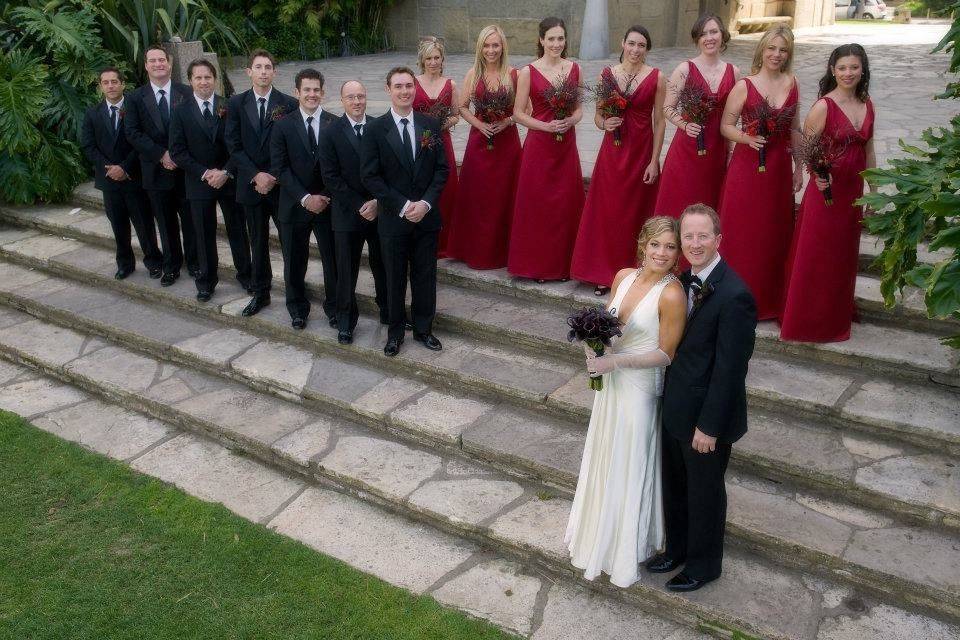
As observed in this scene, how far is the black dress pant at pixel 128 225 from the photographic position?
870 cm

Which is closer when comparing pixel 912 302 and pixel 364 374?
pixel 912 302

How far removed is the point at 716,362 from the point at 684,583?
1364mm

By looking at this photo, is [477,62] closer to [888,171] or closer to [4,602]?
[888,171]

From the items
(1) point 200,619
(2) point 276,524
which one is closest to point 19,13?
(2) point 276,524

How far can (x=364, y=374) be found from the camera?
7.10 metres

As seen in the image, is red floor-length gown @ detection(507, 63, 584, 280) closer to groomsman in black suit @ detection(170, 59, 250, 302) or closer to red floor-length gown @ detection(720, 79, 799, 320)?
red floor-length gown @ detection(720, 79, 799, 320)

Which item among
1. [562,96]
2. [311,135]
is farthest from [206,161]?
[562,96]

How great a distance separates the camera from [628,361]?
14.4 feet

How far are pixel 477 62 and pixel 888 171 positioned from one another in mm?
3798

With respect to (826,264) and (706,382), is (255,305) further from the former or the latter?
(706,382)

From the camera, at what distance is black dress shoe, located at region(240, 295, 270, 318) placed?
314 inches

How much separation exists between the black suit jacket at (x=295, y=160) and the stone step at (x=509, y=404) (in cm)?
120

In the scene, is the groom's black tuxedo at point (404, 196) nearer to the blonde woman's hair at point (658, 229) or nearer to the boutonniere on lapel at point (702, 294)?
the blonde woman's hair at point (658, 229)

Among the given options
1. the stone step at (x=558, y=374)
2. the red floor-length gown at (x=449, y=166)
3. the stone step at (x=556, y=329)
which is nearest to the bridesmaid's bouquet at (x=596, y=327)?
the stone step at (x=558, y=374)
